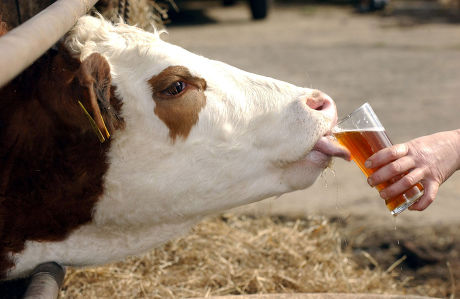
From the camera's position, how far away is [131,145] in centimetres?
219

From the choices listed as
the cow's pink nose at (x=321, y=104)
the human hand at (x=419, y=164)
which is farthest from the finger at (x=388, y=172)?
the cow's pink nose at (x=321, y=104)

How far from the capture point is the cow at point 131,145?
6.88 feet

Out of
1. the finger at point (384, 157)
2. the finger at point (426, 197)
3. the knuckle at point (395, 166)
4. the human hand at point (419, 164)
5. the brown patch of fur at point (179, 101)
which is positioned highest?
the brown patch of fur at point (179, 101)

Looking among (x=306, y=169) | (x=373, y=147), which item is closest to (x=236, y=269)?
(x=306, y=169)

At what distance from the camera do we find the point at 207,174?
2.29 meters

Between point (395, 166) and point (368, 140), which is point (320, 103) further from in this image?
point (395, 166)

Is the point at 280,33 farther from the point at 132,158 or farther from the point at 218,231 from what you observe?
the point at 132,158

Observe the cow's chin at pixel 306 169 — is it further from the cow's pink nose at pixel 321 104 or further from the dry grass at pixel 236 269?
the dry grass at pixel 236 269

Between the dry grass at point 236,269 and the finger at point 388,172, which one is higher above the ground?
Answer: the finger at point 388,172

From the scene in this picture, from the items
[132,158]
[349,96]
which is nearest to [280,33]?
[349,96]

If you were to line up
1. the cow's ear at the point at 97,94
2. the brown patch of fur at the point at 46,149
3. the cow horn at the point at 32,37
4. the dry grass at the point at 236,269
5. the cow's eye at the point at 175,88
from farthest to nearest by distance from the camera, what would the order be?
the dry grass at the point at 236,269, the cow's eye at the point at 175,88, the brown patch of fur at the point at 46,149, the cow's ear at the point at 97,94, the cow horn at the point at 32,37

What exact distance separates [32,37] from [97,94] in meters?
0.50

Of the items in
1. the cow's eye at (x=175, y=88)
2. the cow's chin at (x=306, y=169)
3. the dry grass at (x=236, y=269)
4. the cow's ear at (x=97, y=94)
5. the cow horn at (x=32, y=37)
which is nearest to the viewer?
the cow horn at (x=32, y=37)

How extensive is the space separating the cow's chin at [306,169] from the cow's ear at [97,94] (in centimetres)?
60
